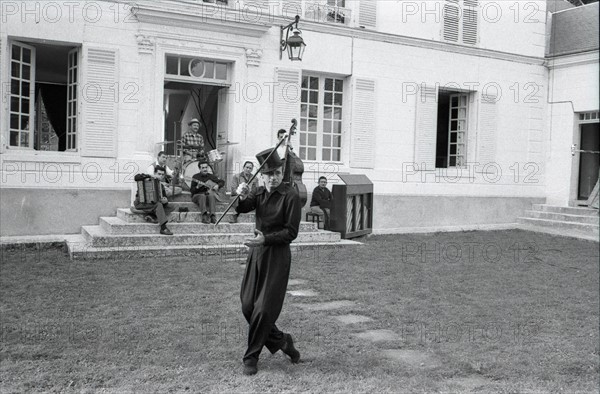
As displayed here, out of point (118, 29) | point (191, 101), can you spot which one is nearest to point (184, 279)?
point (118, 29)

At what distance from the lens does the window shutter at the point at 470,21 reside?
14.6m

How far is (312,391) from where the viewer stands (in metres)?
4.23

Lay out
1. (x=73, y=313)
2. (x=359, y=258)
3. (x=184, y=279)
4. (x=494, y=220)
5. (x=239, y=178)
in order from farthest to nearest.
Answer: (x=494, y=220)
(x=239, y=178)
(x=359, y=258)
(x=184, y=279)
(x=73, y=313)

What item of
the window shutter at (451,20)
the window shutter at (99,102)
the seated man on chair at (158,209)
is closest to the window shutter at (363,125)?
the window shutter at (451,20)

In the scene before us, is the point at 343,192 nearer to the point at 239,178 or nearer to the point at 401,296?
the point at 239,178

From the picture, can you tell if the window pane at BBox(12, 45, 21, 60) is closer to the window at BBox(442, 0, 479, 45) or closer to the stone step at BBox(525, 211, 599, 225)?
the window at BBox(442, 0, 479, 45)

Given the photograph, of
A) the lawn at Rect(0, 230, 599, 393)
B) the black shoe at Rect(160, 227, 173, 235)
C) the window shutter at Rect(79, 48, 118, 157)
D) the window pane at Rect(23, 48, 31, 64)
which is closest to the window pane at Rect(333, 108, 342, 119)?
the lawn at Rect(0, 230, 599, 393)

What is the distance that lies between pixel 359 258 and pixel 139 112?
15.8 feet

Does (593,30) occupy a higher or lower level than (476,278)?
higher

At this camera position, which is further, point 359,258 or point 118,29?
point 118,29

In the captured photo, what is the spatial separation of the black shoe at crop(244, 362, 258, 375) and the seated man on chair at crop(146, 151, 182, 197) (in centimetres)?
588

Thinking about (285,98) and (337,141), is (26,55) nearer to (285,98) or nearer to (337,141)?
(285,98)

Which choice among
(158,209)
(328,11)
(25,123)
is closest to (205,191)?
(158,209)

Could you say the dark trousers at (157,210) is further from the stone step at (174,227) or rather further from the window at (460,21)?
the window at (460,21)
